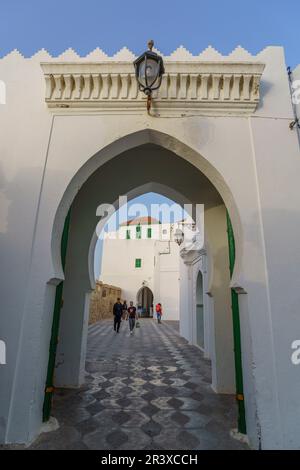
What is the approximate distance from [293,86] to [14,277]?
407 centimetres

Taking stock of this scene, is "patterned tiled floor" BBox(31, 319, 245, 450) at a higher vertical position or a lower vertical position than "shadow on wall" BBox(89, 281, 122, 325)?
lower

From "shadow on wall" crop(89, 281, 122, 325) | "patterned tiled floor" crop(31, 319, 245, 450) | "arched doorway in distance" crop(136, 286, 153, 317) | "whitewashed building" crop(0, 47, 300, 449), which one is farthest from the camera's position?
"arched doorway in distance" crop(136, 286, 153, 317)

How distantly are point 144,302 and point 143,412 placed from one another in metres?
28.5

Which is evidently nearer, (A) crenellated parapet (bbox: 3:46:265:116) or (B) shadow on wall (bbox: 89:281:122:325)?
(A) crenellated parapet (bbox: 3:46:265:116)

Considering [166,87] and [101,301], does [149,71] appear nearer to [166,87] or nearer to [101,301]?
[166,87]

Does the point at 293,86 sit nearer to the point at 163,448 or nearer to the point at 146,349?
the point at 163,448

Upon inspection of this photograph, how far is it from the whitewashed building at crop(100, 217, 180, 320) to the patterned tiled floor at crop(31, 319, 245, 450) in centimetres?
1991

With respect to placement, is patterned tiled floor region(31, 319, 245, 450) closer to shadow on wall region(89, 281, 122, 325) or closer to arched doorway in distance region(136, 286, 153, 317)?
shadow on wall region(89, 281, 122, 325)

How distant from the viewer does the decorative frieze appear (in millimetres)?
3201

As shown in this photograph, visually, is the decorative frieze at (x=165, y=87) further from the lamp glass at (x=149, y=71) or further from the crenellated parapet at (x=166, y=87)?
the lamp glass at (x=149, y=71)

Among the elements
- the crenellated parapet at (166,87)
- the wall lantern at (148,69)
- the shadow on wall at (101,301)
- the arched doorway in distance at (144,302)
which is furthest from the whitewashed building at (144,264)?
the wall lantern at (148,69)

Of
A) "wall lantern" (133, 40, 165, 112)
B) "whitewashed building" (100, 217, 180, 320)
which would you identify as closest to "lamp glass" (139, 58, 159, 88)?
"wall lantern" (133, 40, 165, 112)

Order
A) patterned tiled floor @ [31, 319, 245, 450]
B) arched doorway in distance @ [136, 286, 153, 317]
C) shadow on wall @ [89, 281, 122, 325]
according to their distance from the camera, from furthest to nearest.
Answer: arched doorway in distance @ [136, 286, 153, 317]
shadow on wall @ [89, 281, 122, 325]
patterned tiled floor @ [31, 319, 245, 450]
